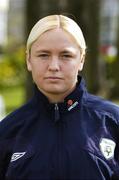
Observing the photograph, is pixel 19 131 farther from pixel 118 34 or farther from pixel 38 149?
pixel 118 34

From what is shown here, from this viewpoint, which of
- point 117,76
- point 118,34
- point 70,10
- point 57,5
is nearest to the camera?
point 57,5

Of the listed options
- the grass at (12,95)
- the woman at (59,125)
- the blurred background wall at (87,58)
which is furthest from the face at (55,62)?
the grass at (12,95)

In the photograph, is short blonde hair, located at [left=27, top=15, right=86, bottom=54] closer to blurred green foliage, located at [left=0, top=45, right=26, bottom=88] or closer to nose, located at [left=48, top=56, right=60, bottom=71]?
nose, located at [left=48, top=56, right=60, bottom=71]

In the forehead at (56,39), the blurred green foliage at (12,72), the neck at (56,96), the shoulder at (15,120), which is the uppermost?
the blurred green foliage at (12,72)

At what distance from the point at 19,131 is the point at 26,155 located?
14 centimetres

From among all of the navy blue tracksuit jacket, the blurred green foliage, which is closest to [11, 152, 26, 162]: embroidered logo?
the navy blue tracksuit jacket

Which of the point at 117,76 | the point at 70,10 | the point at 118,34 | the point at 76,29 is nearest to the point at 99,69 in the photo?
the point at 117,76

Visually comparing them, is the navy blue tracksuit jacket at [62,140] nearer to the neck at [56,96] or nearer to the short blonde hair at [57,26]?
the neck at [56,96]

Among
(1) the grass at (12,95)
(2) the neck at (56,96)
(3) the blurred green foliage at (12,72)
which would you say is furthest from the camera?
(3) the blurred green foliage at (12,72)

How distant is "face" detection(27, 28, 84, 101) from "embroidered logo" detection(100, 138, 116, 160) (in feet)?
0.89

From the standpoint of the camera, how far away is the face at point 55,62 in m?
2.89

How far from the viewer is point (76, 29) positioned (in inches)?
117

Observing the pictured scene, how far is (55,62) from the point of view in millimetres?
2883

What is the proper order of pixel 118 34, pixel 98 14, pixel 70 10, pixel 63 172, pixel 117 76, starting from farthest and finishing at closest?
pixel 118 34
pixel 117 76
pixel 98 14
pixel 70 10
pixel 63 172
